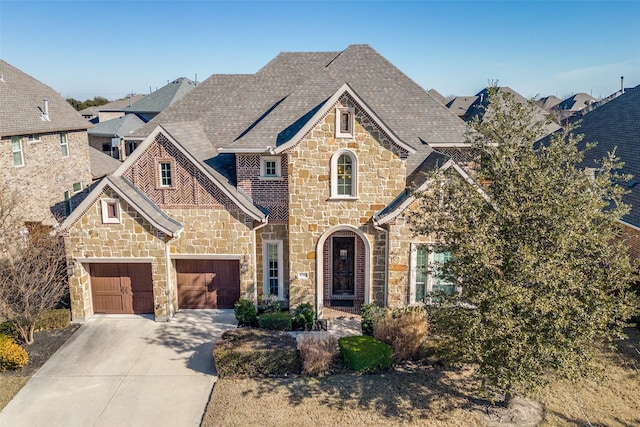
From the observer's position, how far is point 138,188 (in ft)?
62.5

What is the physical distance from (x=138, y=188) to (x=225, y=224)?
12.7ft

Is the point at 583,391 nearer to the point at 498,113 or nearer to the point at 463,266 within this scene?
the point at 463,266

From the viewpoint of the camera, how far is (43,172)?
27.0 metres

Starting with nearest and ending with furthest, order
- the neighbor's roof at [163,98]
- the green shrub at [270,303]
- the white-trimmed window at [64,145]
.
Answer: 1. the green shrub at [270,303]
2. the white-trimmed window at [64,145]
3. the neighbor's roof at [163,98]

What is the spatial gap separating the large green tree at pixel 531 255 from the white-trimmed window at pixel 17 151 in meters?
23.1

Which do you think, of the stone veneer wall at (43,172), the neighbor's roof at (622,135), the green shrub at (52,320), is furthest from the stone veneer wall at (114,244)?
the neighbor's roof at (622,135)

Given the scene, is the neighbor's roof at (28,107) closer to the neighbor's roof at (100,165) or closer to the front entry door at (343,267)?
the neighbor's roof at (100,165)

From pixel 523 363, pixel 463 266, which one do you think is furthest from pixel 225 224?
pixel 523 363

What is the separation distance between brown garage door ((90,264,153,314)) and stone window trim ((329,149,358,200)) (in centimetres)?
805

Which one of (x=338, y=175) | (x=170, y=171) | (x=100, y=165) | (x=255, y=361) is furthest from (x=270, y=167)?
(x=100, y=165)

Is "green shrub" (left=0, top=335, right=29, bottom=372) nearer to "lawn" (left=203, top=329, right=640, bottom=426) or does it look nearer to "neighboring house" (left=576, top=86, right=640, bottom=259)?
"lawn" (left=203, top=329, right=640, bottom=426)

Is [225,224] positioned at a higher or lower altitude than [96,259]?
higher

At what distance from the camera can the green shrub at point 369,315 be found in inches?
681

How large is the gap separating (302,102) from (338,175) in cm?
400
